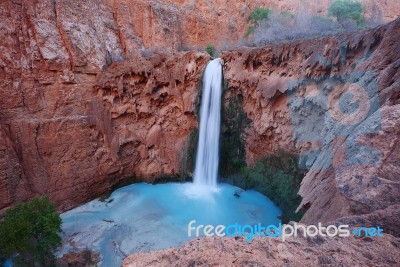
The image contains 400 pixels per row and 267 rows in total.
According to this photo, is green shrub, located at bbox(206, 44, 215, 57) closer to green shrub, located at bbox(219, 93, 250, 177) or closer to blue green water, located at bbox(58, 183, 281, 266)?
green shrub, located at bbox(219, 93, 250, 177)

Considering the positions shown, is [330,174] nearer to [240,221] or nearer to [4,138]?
[240,221]

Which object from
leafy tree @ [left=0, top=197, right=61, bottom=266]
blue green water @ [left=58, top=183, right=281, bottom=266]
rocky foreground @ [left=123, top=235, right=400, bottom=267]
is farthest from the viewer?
blue green water @ [left=58, top=183, right=281, bottom=266]

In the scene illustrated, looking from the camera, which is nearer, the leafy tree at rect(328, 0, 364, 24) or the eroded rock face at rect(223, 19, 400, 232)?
the eroded rock face at rect(223, 19, 400, 232)

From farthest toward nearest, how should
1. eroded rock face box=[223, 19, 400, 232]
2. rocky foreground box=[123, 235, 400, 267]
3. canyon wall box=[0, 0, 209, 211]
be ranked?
canyon wall box=[0, 0, 209, 211] < eroded rock face box=[223, 19, 400, 232] < rocky foreground box=[123, 235, 400, 267]

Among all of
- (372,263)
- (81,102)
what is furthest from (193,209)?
(372,263)

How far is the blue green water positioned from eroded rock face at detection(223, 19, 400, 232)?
2.27 meters

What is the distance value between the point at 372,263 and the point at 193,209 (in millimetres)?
8203

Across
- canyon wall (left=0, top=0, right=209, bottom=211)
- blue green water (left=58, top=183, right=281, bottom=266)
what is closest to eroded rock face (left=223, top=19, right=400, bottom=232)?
blue green water (left=58, top=183, right=281, bottom=266)

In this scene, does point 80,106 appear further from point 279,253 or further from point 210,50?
point 279,253

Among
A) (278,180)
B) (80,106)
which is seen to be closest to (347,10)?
(278,180)

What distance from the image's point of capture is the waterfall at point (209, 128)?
35.9 feet

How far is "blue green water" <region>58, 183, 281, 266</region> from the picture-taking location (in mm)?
7688

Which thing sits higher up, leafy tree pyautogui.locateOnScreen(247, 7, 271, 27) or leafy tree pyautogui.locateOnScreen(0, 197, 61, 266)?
leafy tree pyautogui.locateOnScreen(247, 7, 271, 27)

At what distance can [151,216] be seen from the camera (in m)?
9.01
